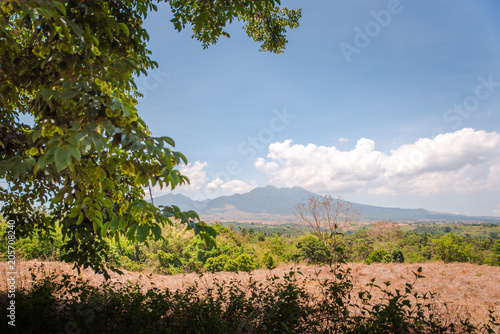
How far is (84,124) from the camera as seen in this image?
4.09 feet

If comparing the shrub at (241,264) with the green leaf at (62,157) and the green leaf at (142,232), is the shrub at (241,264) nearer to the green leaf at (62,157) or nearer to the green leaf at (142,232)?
the green leaf at (142,232)

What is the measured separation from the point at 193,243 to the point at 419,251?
2381 centimetres

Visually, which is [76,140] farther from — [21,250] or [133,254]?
[133,254]

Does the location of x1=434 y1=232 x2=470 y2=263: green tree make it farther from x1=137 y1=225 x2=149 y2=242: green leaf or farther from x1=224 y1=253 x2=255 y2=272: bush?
x1=137 y1=225 x2=149 y2=242: green leaf

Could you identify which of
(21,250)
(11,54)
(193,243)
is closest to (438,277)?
(193,243)

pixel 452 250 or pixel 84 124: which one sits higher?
pixel 84 124

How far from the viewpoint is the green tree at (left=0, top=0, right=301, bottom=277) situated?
4.00 feet

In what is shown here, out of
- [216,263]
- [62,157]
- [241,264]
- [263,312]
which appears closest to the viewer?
[62,157]

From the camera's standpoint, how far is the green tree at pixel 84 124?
4.00 ft

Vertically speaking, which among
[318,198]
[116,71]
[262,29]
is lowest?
[318,198]

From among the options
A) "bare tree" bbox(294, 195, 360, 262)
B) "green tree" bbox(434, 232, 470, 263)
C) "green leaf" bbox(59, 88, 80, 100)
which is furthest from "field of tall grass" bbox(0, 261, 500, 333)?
"green tree" bbox(434, 232, 470, 263)

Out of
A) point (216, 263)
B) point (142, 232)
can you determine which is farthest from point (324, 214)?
point (142, 232)

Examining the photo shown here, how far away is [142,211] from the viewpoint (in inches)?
50.7

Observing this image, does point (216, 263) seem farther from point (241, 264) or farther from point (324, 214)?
point (324, 214)
